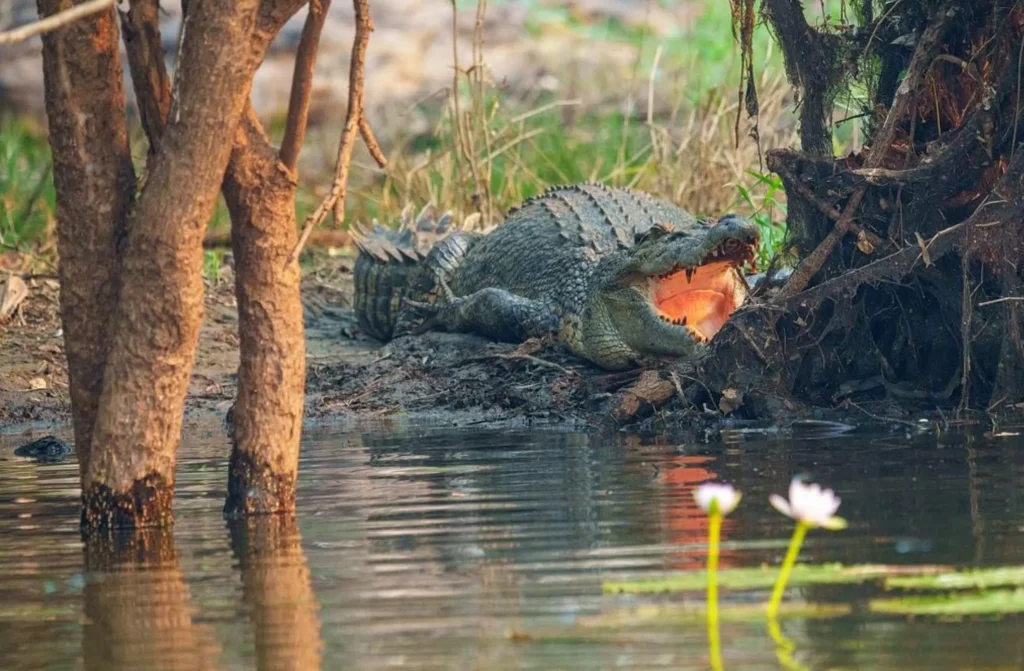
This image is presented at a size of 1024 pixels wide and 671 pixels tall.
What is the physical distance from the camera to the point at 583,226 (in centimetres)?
1019

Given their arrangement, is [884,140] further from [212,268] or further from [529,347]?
[212,268]

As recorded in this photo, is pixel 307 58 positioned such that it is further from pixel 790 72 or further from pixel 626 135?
pixel 626 135

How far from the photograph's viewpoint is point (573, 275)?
9.80 meters

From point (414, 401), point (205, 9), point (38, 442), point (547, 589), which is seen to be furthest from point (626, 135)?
point (547, 589)

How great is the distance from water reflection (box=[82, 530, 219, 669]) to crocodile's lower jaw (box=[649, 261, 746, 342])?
4358mm

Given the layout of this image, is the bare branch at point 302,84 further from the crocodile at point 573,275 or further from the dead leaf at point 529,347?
the dead leaf at point 529,347

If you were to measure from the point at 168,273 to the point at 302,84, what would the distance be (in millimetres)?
782

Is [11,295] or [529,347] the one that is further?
[11,295]

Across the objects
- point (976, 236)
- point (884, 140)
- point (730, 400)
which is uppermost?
point (884, 140)

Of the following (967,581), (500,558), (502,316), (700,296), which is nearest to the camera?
→ (967,581)

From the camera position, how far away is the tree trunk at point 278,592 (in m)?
3.31

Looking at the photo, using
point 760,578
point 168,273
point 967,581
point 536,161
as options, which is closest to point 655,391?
point 168,273

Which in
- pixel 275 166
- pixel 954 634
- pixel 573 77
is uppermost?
pixel 573 77

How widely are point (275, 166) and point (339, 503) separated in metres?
1.22
